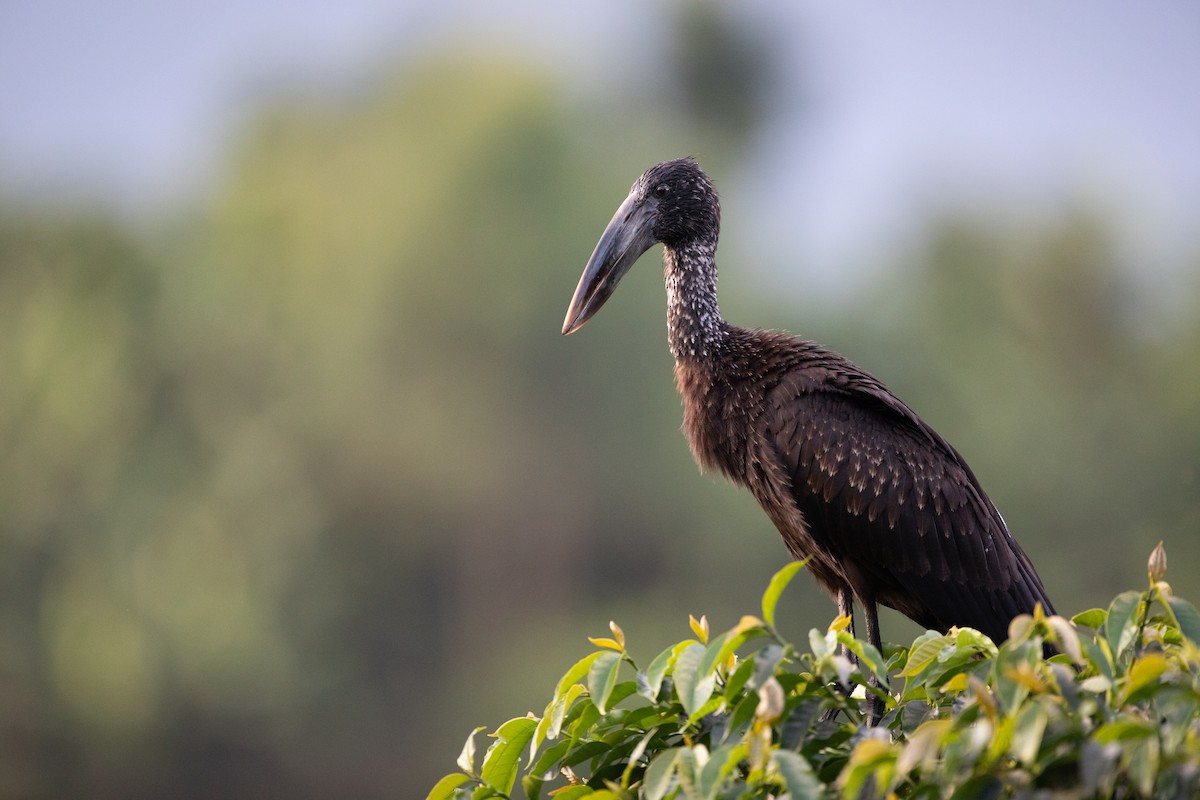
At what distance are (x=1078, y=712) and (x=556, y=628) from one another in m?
38.2

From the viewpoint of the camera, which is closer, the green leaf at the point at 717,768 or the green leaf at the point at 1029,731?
the green leaf at the point at 1029,731

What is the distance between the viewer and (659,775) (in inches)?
122

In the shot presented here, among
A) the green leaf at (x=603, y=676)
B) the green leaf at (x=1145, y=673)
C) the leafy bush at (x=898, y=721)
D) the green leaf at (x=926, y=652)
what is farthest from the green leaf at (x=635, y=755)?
the green leaf at (x=1145, y=673)

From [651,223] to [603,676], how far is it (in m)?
3.76

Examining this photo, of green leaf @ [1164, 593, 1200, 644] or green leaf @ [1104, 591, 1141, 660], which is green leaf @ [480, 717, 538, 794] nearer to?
green leaf @ [1104, 591, 1141, 660]

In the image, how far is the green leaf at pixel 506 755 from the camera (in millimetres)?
3684

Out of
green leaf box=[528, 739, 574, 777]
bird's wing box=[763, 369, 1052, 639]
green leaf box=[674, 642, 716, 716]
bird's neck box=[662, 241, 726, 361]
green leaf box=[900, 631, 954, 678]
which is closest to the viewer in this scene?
green leaf box=[674, 642, 716, 716]

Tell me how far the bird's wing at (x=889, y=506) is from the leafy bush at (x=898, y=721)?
2.13m

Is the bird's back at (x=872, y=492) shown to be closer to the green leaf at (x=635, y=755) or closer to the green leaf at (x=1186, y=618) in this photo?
the green leaf at (x=635, y=755)

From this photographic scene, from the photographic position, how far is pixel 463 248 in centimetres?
4294

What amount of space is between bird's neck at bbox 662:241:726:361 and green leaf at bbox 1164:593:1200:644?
347 centimetres

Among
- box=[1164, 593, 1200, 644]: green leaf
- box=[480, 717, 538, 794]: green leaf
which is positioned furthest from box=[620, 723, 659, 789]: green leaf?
box=[1164, 593, 1200, 644]: green leaf

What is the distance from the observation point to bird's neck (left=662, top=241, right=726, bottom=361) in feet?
21.1

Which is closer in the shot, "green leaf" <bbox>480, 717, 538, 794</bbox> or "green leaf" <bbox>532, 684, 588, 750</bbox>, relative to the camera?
"green leaf" <bbox>532, 684, 588, 750</bbox>
